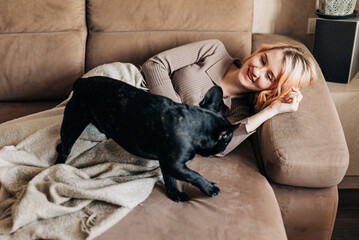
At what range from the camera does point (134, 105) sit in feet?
3.79

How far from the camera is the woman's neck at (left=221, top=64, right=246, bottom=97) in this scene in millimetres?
1660

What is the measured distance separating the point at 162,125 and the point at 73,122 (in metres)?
0.39

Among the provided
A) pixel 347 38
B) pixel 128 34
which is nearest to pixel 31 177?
pixel 128 34

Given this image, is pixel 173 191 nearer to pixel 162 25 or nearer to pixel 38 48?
pixel 162 25

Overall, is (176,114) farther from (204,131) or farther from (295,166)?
(295,166)

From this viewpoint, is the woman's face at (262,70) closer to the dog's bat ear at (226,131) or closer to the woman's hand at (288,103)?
the woman's hand at (288,103)

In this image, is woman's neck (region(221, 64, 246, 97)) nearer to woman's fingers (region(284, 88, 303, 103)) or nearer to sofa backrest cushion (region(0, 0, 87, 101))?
woman's fingers (region(284, 88, 303, 103))

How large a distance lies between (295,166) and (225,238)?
0.39 m

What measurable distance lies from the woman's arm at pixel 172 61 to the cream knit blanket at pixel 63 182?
146mm

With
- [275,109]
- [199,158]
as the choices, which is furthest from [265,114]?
[199,158]

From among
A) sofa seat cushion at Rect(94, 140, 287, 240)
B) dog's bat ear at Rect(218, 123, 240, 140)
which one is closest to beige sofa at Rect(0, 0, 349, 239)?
sofa seat cushion at Rect(94, 140, 287, 240)

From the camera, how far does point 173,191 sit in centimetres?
127

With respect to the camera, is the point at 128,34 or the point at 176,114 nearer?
the point at 176,114

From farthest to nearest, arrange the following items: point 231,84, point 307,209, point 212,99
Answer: point 231,84 → point 307,209 → point 212,99
